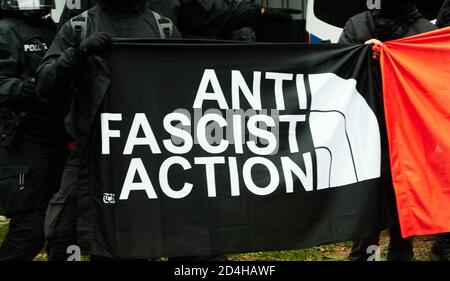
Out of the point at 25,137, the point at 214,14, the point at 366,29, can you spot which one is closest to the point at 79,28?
the point at 25,137

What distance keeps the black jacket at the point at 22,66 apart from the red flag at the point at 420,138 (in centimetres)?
211

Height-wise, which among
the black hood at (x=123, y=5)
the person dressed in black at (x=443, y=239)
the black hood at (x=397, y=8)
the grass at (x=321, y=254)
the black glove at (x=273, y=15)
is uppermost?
the black hood at (x=123, y=5)

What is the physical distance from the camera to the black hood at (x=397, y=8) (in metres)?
5.73

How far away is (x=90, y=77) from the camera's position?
16.9 feet

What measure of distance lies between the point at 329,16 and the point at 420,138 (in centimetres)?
304

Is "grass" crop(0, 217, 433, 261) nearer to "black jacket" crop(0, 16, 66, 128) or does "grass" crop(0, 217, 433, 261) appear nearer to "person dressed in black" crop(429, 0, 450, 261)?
"person dressed in black" crop(429, 0, 450, 261)

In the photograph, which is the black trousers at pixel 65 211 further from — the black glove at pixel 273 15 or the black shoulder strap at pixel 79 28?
the black glove at pixel 273 15

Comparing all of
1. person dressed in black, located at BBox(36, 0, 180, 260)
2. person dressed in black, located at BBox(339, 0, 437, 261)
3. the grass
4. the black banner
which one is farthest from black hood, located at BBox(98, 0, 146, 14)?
the grass

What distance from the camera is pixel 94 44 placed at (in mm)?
4938

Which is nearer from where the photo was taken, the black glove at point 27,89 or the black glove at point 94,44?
the black glove at point 94,44

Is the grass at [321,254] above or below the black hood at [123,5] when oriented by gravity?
below

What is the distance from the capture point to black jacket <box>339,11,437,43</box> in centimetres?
577

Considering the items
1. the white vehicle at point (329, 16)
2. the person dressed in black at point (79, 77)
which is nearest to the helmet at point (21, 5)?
the person dressed in black at point (79, 77)
